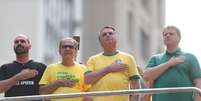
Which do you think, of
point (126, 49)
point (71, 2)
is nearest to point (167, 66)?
point (71, 2)

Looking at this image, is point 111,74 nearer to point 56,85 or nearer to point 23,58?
point 56,85

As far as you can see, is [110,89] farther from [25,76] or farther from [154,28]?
[154,28]

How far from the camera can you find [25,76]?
10.8 m

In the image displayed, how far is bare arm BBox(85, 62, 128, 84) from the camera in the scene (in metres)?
10.5

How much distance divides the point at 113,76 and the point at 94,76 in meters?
0.22

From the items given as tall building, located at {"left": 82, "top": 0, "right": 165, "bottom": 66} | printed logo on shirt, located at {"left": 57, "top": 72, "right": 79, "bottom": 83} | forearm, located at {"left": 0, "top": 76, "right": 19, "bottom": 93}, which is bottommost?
tall building, located at {"left": 82, "top": 0, "right": 165, "bottom": 66}

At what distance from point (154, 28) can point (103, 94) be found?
6145 centimetres

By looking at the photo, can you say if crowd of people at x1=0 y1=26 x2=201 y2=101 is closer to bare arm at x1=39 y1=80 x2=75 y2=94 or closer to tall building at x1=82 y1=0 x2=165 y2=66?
bare arm at x1=39 y1=80 x2=75 y2=94

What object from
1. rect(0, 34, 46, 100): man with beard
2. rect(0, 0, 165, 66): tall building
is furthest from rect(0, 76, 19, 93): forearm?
rect(0, 0, 165, 66): tall building

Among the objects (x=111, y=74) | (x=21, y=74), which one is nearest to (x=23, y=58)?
(x=21, y=74)

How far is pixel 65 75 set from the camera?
1075cm

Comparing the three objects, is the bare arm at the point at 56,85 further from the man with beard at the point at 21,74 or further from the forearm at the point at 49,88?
the man with beard at the point at 21,74

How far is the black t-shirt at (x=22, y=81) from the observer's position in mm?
10828

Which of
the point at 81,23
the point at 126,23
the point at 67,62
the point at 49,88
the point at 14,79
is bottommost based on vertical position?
the point at 126,23
